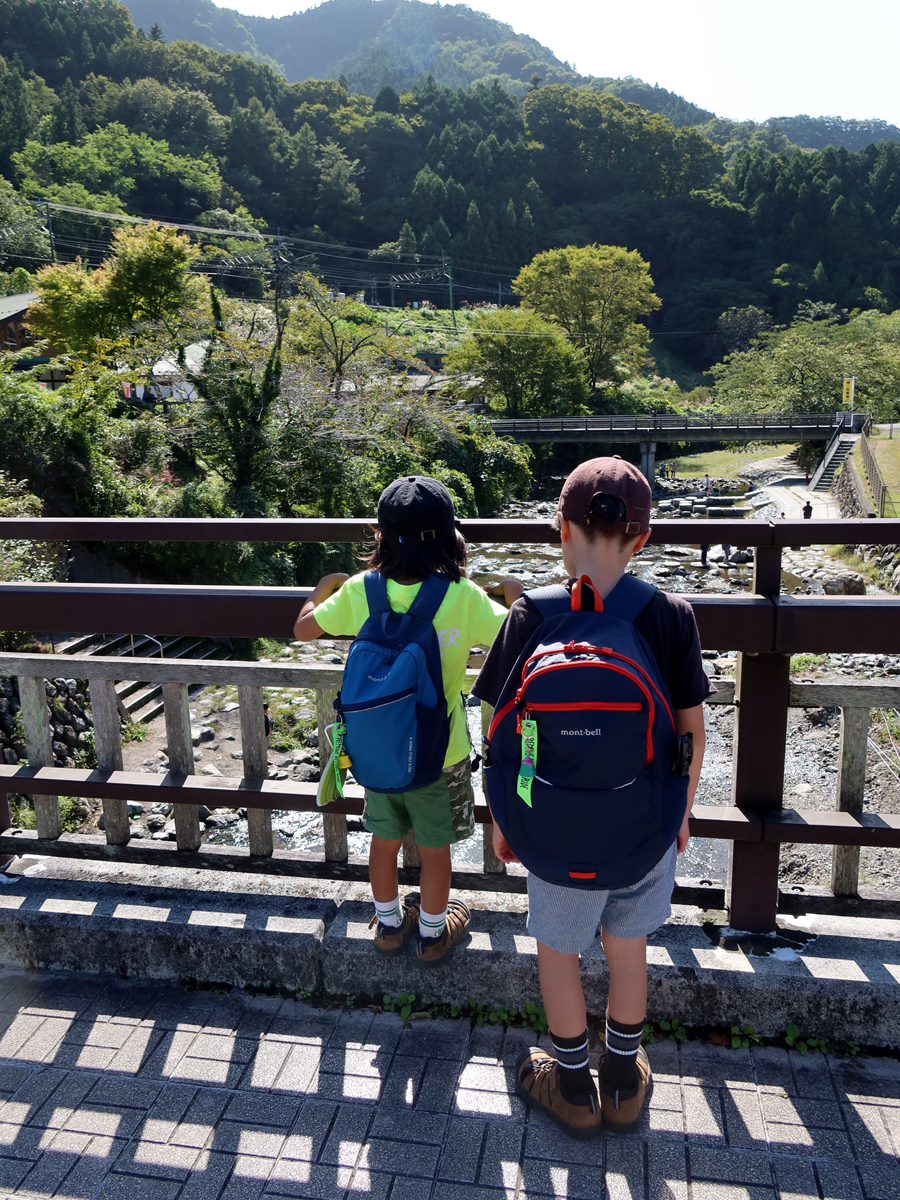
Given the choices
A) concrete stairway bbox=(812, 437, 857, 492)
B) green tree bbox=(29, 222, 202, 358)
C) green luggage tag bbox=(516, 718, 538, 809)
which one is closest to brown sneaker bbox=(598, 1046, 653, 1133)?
green luggage tag bbox=(516, 718, 538, 809)

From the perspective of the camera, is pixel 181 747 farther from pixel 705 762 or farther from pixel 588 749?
pixel 705 762

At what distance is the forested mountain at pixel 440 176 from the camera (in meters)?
75.9

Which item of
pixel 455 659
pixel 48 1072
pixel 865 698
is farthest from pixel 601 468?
pixel 48 1072

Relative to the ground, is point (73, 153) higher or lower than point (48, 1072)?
higher

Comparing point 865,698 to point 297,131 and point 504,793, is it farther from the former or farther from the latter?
point 297,131

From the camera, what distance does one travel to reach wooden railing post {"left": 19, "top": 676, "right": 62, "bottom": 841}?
2615 mm

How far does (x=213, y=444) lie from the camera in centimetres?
1858

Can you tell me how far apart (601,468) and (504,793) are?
2.19 feet

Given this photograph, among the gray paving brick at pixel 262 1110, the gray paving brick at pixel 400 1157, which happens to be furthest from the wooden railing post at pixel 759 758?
the gray paving brick at pixel 262 1110

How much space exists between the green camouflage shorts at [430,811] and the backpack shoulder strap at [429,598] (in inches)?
16.7

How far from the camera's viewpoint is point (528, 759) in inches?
60.3

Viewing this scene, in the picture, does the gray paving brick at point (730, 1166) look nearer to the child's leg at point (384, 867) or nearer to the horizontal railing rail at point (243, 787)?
the horizontal railing rail at point (243, 787)

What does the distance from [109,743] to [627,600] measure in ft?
5.79

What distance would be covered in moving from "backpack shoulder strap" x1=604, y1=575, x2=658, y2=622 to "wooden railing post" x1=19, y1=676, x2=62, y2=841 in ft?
6.20
